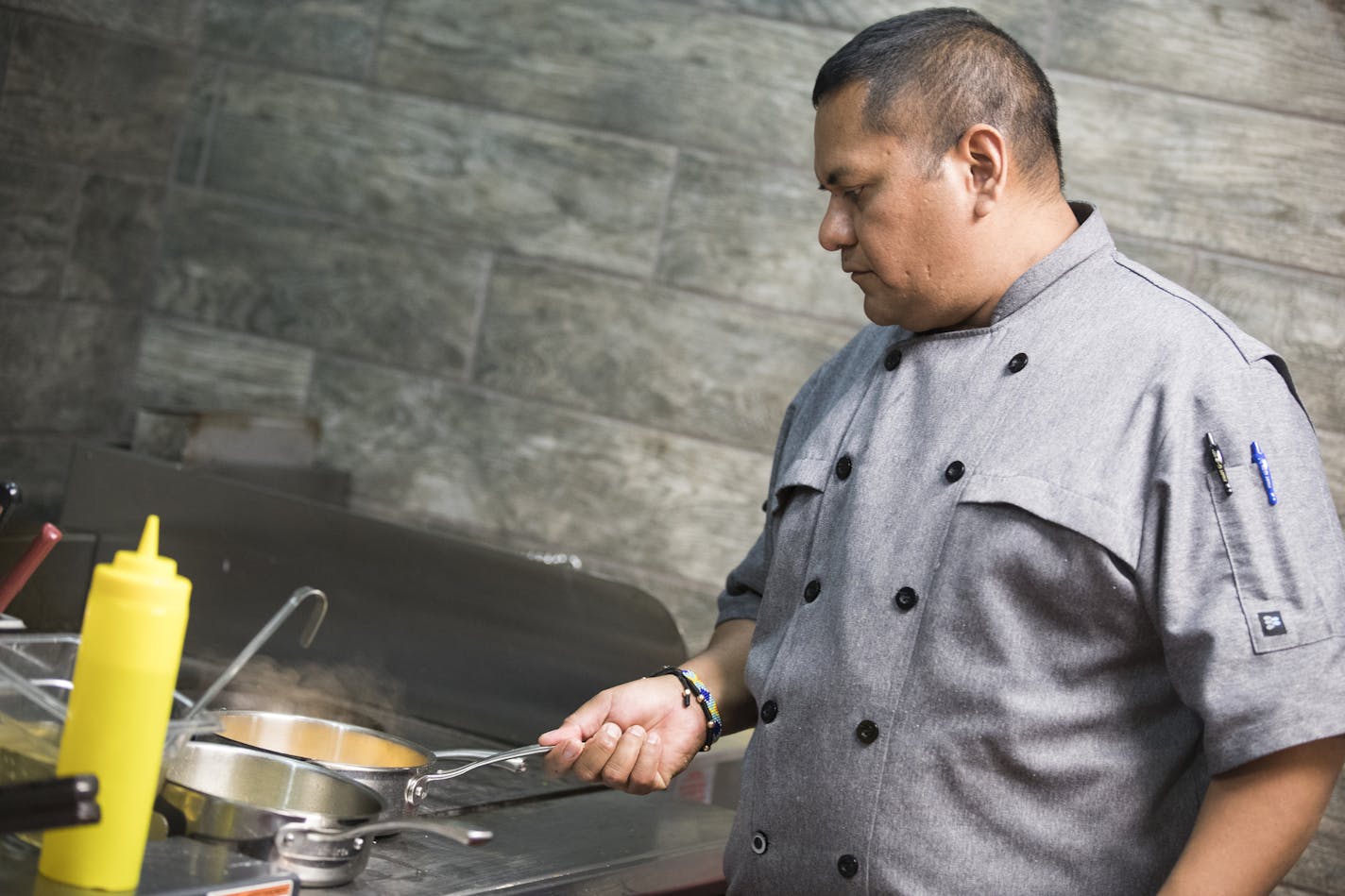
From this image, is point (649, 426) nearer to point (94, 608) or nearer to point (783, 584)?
point (783, 584)

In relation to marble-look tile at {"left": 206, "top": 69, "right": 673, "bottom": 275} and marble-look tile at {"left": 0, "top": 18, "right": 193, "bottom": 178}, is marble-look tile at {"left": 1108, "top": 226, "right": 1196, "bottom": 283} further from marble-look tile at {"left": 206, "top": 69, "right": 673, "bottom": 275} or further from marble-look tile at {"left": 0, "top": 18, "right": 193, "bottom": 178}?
marble-look tile at {"left": 0, "top": 18, "right": 193, "bottom": 178}

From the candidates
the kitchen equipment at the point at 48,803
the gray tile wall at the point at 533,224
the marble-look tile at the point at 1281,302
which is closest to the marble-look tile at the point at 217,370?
the gray tile wall at the point at 533,224

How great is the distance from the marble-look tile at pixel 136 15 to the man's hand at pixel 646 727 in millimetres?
1933

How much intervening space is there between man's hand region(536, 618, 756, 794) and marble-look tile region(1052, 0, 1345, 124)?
1658mm

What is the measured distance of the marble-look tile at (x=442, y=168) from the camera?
10.7ft

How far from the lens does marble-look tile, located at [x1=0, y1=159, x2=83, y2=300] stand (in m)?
2.94

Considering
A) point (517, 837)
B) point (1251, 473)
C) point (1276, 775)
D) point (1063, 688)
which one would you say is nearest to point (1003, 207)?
point (1251, 473)

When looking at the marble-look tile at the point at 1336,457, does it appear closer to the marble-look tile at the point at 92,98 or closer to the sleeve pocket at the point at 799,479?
the sleeve pocket at the point at 799,479

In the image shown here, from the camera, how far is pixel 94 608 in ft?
3.93

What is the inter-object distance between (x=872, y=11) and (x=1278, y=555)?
1991 millimetres

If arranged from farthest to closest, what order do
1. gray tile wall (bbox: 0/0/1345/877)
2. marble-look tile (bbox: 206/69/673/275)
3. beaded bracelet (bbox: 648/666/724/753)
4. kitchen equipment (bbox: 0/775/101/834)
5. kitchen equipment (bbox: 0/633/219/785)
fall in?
1. marble-look tile (bbox: 206/69/673/275)
2. gray tile wall (bbox: 0/0/1345/877)
3. beaded bracelet (bbox: 648/666/724/753)
4. kitchen equipment (bbox: 0/633/219/785)
5. kitchen equipment (bbox: 0/775/101/834)

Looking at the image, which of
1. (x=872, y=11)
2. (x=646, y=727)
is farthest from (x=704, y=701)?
(x=872, y=11)

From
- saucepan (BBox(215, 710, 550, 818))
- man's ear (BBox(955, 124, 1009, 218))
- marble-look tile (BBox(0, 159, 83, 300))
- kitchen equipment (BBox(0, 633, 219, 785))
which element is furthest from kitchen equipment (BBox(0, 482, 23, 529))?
marble-look tile (BBox(0, 159, 83, 300))

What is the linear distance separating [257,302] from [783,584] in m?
2.10
